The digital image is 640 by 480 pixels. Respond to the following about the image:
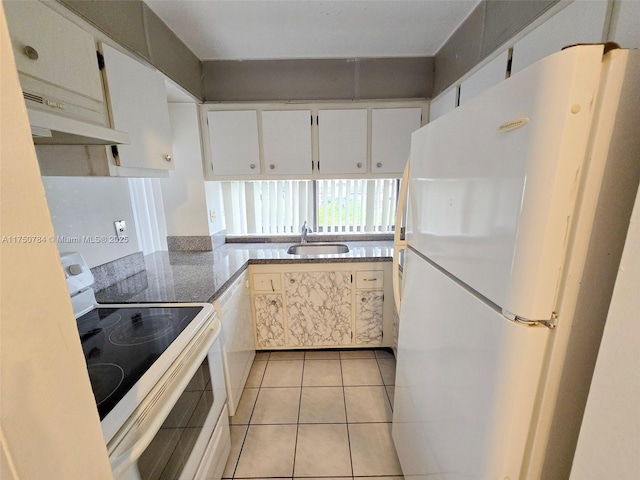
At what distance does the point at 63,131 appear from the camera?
2.69 ft

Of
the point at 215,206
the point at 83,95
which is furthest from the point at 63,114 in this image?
the point at 215,206

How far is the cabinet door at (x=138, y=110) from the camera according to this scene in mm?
1252

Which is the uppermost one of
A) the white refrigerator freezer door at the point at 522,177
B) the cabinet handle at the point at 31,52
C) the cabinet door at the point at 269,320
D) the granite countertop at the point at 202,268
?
the cabinet handle at the point at 31,52

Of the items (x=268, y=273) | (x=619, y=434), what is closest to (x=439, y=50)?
(x=268, y=273)

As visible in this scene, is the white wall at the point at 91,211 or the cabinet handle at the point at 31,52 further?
the white wall at the point at 91,211

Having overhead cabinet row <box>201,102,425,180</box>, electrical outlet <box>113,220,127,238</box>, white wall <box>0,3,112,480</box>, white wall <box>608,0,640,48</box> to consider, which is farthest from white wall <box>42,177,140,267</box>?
white wall <box>608,0,640,48</box>

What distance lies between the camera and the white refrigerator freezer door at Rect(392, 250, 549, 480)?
586 millimetres

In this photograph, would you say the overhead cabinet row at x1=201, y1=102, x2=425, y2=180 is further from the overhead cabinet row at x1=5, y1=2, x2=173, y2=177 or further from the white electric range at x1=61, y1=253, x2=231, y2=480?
the white electric range at x1=61, y1=253, x2=231, y2=480

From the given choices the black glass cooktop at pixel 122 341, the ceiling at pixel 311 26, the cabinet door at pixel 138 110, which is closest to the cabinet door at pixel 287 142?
the ceiling at pixel 311 26

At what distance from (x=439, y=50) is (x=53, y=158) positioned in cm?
255

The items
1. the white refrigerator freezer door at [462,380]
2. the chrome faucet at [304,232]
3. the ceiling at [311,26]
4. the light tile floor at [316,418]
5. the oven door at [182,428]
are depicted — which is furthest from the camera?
the chrome faucet at [304,232]

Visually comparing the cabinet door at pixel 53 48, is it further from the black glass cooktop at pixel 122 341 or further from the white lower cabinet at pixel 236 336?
the white lower cabinet at pixel 236 336

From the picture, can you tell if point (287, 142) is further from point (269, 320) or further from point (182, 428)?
point (182, 428)

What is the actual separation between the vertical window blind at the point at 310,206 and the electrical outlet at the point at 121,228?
3.50 ft
